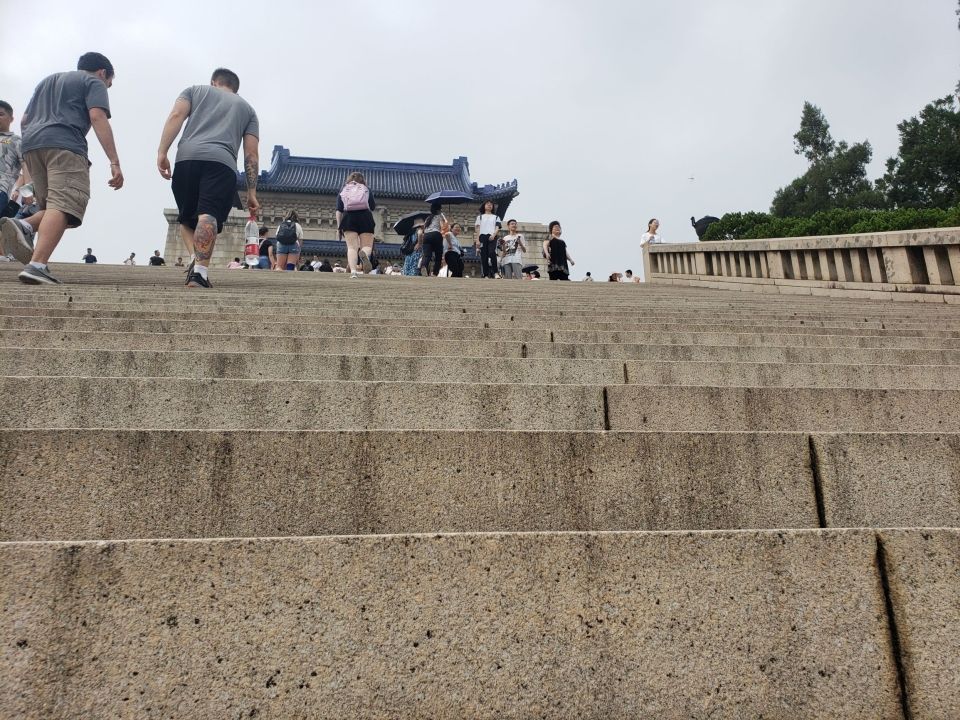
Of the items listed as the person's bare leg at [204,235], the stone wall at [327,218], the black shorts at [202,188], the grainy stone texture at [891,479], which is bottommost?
the grainy stone texture at [891,479]

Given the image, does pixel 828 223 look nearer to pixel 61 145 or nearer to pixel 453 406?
pixel 61 145

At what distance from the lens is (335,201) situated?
33.9m

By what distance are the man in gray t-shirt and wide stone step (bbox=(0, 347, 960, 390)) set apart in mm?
3171

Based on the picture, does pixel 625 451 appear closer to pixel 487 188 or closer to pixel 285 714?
A: pixel 285 714

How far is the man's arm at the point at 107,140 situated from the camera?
521cm

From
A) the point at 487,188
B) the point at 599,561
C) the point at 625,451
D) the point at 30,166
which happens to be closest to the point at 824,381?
the point at 625,451

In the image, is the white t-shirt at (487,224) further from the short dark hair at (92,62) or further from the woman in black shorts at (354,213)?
the short dark hair at (92,62)

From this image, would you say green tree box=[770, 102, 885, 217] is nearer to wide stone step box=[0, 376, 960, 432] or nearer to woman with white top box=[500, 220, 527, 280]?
woman with white top box=[500, 220, 527, 280]

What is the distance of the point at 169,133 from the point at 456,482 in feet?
18.0

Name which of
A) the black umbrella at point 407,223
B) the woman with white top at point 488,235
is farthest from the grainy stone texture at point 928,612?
the black umbrella at point 407,223

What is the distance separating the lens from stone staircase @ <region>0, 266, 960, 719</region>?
107 centimetres

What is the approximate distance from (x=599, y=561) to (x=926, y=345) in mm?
4174

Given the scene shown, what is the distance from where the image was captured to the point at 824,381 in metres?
2.95

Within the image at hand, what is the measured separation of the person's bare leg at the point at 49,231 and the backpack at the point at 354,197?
5095 millimetres
